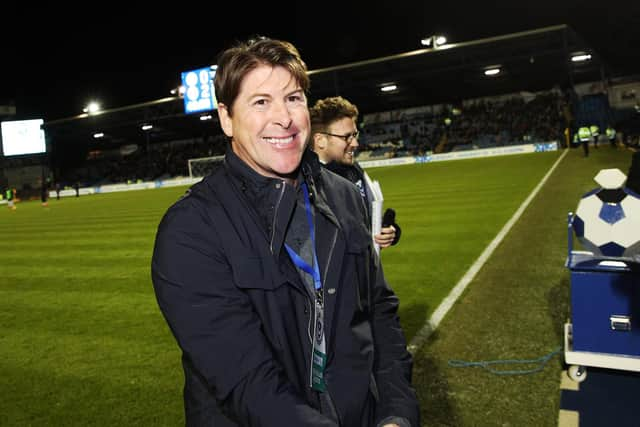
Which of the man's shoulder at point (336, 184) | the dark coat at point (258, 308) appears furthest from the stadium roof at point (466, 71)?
the dark coat at point (258, 308)

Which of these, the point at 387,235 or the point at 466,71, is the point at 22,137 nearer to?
the point at 466,71

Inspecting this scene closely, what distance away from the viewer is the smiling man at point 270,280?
4.46 ft

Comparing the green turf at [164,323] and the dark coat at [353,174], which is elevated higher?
the dark coat at [353,174]

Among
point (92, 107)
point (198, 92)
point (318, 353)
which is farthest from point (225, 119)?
point (92, 107)

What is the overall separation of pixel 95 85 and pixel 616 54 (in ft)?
149

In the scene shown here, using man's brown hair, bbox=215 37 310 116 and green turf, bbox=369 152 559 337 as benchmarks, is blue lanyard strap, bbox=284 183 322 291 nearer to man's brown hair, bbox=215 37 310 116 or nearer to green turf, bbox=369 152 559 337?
man's brown hair, bbox=215 37 310 116

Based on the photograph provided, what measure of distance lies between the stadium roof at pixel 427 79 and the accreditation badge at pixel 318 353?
99.7 feet

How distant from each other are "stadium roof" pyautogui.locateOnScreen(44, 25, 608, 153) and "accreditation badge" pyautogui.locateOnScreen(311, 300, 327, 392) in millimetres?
30390

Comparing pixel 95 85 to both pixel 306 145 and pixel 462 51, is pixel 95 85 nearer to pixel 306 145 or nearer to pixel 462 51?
pixel 462 51

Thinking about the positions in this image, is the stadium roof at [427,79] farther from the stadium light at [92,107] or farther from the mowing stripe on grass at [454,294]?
the mowing stripe on grass at [454,294]

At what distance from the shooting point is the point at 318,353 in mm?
1471

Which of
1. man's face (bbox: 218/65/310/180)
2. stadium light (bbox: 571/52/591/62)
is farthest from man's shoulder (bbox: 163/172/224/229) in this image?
stadium light (bbox: 571/52/591/62)

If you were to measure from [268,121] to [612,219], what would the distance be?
2912mm

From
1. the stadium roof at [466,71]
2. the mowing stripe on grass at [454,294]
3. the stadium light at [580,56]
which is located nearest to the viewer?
the mowing stripe on grass at [454,294]
